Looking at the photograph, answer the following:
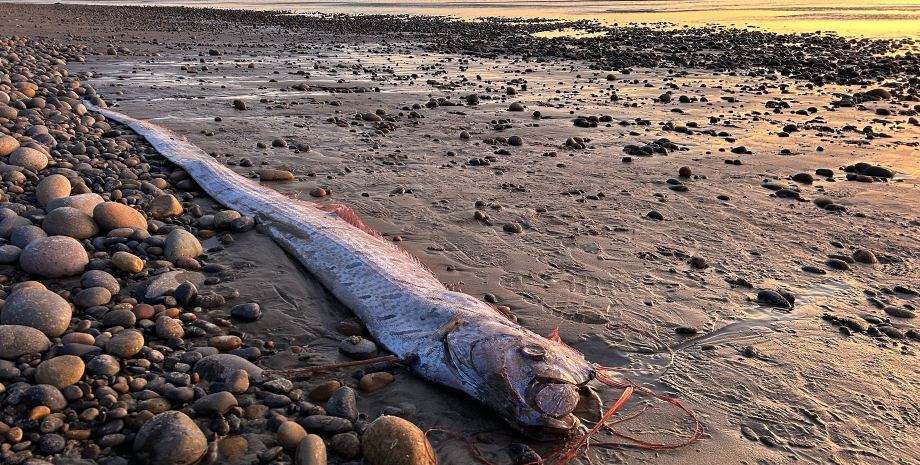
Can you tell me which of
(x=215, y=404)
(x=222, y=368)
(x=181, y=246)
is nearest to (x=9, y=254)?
(x=181, y=246)

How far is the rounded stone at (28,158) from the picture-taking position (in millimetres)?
7031

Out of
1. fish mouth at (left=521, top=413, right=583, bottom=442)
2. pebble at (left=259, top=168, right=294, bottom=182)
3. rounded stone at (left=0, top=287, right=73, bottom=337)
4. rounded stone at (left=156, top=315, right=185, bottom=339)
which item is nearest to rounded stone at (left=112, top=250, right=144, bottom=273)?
rounded stone at (left=0, top=287, right=73, bottom=337)

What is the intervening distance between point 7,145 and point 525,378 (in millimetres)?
7124

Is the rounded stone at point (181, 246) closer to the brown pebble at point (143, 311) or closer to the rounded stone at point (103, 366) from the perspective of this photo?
the brown pebble at point (143, 311)

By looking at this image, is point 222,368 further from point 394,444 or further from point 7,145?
point 7,145

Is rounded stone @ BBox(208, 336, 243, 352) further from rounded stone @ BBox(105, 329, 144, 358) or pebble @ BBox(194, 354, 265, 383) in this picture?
rounded stone @ BBox(105, 329, 144, 358)

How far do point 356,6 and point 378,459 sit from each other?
5014 centimetres

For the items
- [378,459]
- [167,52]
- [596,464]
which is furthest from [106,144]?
[167,52]

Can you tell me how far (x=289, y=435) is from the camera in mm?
3191

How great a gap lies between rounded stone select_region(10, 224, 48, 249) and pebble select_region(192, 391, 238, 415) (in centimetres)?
267

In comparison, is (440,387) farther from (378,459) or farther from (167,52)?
(167,52)

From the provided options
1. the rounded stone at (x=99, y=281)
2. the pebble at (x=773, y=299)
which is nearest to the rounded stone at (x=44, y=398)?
the rounded stone at (x=99, y=281)

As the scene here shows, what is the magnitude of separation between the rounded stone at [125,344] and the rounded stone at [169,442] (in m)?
0.81

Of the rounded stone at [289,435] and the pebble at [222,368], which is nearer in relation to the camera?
the rounded stone at [289,435]
